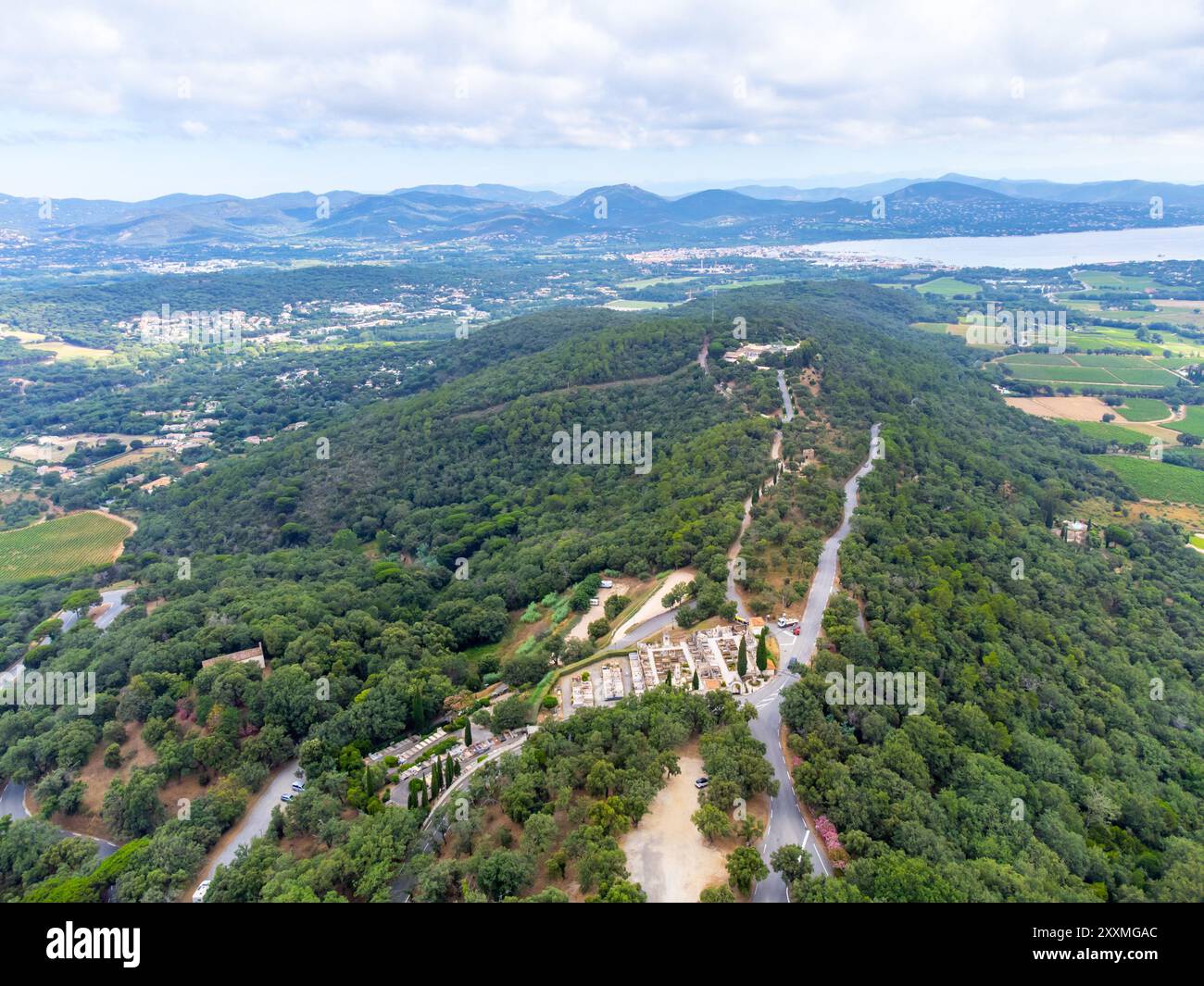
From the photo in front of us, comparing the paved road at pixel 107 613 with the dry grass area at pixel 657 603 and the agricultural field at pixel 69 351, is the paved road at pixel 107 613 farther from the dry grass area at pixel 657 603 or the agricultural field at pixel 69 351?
the agricultural field at pixel 69 351

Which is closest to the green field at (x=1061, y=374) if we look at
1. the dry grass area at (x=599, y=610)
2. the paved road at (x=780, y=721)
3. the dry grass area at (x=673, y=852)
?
the paved road at (x=780, y=721)

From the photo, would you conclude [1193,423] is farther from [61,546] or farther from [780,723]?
[61,546]

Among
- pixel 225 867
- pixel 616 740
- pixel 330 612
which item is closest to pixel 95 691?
pixel 330 612

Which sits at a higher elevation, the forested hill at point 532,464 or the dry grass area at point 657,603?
the forested hill at point 532,464

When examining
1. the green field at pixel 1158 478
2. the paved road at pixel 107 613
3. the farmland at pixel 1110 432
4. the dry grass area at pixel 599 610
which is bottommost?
the paved road at pixel 107 613

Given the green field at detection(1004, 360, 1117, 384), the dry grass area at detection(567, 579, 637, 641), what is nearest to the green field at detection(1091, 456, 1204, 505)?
the green field at detection(1004, 360, 1117, 384)

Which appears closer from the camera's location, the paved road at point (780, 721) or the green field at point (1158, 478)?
the paved road at point (780, 721)
